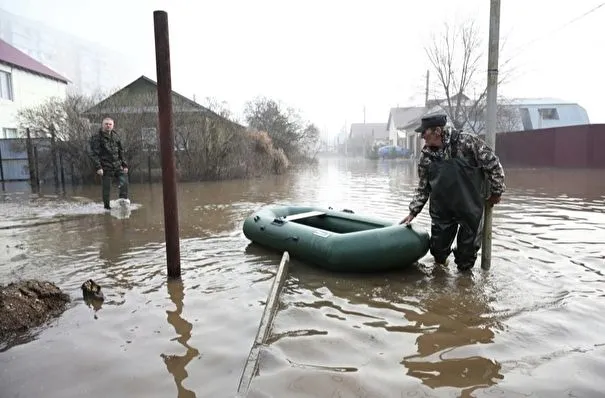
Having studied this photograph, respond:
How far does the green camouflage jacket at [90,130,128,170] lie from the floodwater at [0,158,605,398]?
279cm

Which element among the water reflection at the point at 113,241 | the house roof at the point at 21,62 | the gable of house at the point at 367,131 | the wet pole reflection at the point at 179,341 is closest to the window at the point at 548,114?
the house roof at the point at 21,62

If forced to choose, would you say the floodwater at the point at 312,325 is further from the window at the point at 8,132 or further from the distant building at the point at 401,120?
the distant building at the point at 401,120

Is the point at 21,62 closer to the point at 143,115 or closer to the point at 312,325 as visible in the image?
the point at 143,115

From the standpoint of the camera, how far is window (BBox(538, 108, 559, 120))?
124ft

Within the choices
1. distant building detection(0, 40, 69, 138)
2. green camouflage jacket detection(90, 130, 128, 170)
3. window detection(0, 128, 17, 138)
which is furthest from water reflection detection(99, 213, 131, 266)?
window detection(0, 128, 17, 138)

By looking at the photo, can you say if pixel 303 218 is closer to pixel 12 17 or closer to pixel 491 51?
pixel 491 51

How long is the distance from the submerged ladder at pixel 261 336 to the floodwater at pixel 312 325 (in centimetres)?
7

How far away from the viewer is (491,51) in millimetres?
4727

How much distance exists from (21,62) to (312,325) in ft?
81.4

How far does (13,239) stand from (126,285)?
326 cm

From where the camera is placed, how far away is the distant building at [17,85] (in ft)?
68.1

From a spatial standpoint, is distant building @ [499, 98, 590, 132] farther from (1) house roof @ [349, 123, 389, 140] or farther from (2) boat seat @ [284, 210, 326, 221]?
(1) house roof @ [349, 123, 389, 140]

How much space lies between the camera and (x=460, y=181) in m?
4.20

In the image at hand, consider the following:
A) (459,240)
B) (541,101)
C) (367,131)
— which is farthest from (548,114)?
(367,131)
